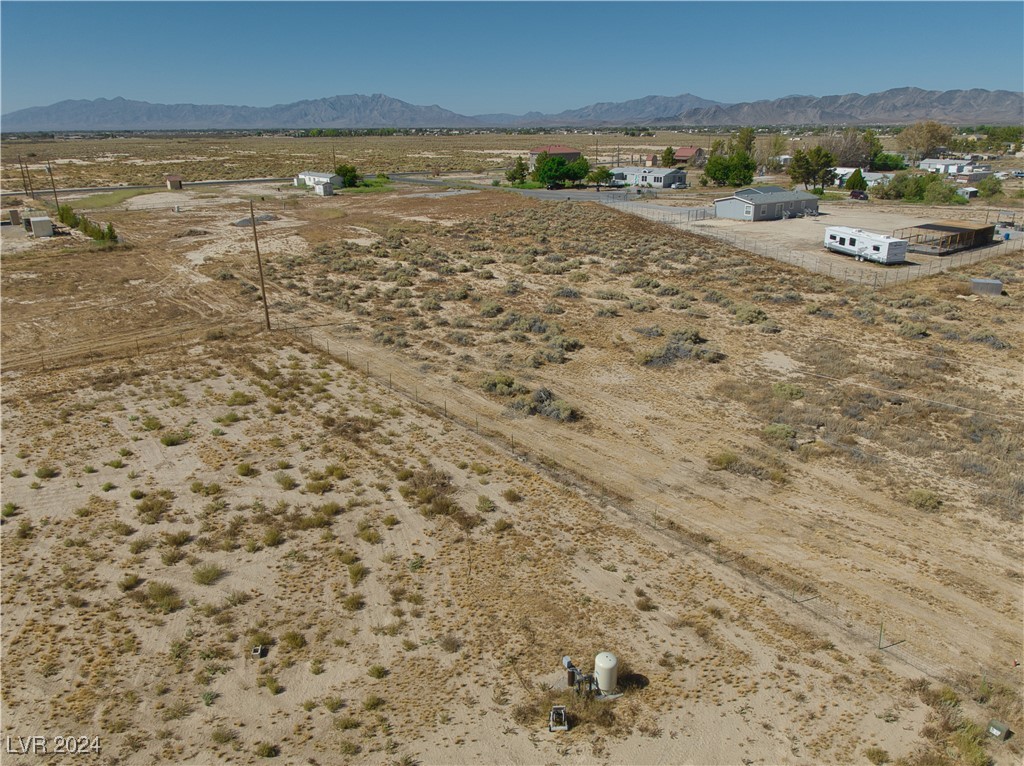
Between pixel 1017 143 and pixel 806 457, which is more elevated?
pixel 1017 143

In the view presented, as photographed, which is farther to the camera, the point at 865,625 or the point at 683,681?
the point at 865,625

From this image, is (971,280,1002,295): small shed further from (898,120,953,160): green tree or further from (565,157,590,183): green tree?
(898,120,953,160): green tree

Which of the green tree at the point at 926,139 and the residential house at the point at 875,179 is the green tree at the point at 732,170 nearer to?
the residential house at the point at 875,179

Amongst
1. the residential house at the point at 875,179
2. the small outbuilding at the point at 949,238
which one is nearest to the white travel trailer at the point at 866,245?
the small outbuilding at the point at 949,238

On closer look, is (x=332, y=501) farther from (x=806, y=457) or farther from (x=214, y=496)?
(x=806, y=457)

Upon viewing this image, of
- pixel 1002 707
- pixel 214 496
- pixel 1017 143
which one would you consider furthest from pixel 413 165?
pixel 1017 143
